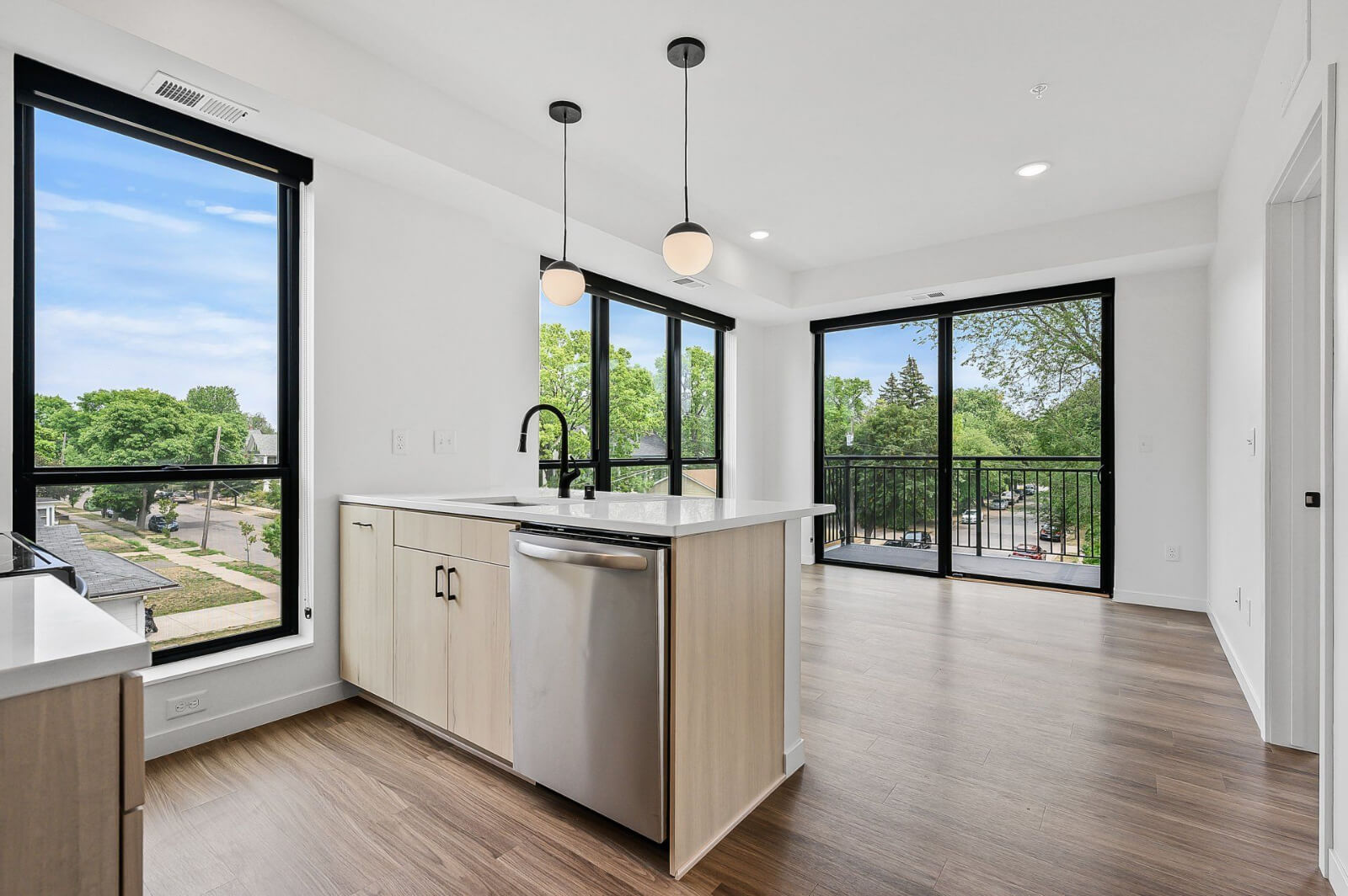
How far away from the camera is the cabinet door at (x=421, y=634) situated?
2297 millimetres

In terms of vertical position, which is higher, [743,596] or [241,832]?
[743,596]

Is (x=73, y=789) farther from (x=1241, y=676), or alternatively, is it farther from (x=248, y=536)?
(x=1241, y=676)

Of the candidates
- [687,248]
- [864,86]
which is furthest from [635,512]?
[864,86]

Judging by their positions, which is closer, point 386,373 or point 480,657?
point 480,657

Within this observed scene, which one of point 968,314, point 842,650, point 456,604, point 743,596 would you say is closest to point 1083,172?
point 968,314

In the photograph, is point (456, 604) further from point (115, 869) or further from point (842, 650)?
point (842, 650)

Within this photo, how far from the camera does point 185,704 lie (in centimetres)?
233

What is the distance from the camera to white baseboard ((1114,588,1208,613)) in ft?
14.1

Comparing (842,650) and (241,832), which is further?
(842,650)

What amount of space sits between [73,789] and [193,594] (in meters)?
2.17

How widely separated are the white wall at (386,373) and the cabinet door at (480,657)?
90 centimetres

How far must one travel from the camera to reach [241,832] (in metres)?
1.82

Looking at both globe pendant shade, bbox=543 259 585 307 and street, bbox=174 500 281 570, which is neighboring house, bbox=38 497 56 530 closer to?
street, bbox=174 500 281 570

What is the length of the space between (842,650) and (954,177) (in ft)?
8.95
